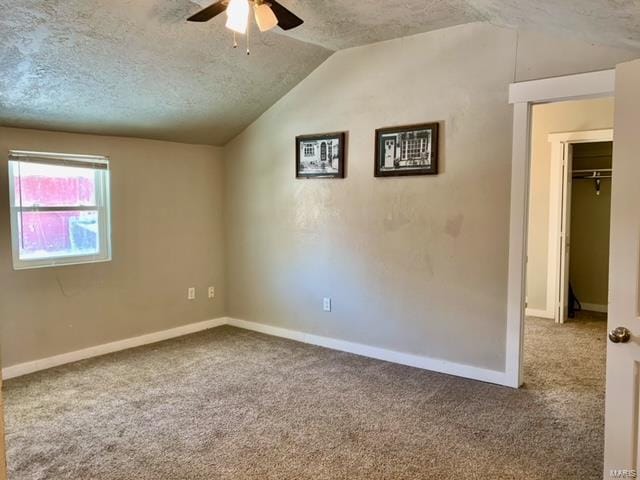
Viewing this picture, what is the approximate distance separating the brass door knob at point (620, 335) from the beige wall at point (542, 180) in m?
3.96

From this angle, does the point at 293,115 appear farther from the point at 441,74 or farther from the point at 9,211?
the point at 9,211

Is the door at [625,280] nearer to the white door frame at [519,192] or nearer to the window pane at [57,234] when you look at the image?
the white door frame at [519,192]

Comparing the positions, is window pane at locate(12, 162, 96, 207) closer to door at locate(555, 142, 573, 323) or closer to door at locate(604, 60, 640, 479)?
door at locate(604, 60, 640, 479)

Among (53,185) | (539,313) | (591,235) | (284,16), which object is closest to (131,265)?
(53,185)

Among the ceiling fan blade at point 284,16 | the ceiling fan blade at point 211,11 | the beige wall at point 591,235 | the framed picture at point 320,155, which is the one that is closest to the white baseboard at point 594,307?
the beige wall at point 591,235

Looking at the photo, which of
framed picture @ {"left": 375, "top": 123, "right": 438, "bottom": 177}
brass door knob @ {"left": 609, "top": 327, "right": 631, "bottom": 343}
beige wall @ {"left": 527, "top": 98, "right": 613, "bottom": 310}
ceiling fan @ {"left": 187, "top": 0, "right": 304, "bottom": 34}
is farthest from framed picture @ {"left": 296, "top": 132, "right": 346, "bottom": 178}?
brass door knob @ {"left": 609, "top": 327, "right": 631, "bottom": 343}

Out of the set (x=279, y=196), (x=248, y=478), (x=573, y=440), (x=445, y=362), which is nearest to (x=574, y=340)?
(x=445, y=362)

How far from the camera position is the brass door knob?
1.78 m

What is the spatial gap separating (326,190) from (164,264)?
1.73 meters

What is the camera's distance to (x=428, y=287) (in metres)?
3.88

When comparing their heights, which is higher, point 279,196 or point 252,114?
point 252,114

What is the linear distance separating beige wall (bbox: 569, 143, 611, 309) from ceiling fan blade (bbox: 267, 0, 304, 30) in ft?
15.1

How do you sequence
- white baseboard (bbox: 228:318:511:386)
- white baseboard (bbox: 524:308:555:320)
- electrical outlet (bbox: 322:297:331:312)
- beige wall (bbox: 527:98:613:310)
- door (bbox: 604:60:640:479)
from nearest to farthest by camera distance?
1. door (bbox: 604:60:640:479)
2. white baseboard (bbox: 228:318:511:386)
3. electrical outlet (bbox: 322:297:331:312)
4. beige wall (bbox: 527:98:613:310)
5. white baseboard (bbox: 524:308:555:320)

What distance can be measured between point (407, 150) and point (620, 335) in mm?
2369
